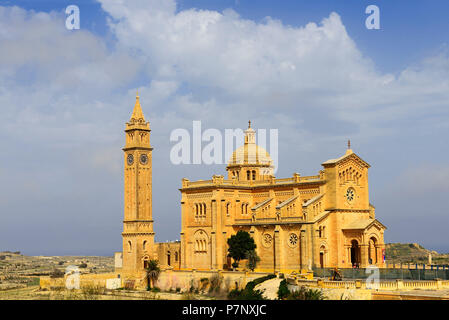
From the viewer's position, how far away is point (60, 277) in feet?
298

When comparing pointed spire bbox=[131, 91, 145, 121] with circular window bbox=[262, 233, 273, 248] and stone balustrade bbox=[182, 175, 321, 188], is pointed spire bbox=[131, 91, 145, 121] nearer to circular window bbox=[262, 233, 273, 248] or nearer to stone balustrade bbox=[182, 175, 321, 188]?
stone balustrade bbox=[182, 175, 321, 188]

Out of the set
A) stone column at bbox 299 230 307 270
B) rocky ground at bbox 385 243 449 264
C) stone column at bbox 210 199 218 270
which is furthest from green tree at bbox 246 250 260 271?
rocky ground at bbox 385 243 449 264

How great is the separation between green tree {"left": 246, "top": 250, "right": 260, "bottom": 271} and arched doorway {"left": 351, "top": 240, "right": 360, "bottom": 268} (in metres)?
10.3

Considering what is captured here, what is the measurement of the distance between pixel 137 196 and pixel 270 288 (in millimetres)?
26728

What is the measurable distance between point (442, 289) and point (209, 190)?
34062 millimetres

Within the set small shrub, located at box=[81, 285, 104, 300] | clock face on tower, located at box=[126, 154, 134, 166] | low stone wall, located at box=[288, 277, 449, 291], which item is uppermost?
clock face on tower, located at box=[126, 154, 134, 166]

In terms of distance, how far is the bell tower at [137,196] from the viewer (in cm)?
8944

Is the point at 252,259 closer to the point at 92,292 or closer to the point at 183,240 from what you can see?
the point at 183,240

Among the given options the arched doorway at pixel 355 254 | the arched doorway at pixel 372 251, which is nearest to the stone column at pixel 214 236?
the arched doorway at pixel 355 254

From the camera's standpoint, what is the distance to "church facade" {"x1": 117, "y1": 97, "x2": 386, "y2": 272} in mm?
76938
